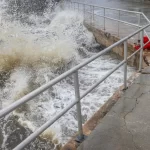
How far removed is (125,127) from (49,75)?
615cm

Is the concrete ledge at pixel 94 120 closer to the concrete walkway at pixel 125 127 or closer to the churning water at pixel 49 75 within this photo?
the concrete walkway at pixel 125 127

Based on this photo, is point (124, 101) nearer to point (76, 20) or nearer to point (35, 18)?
point (76, 20)

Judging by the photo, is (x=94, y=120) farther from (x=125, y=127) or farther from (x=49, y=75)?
(x=49, y=75)

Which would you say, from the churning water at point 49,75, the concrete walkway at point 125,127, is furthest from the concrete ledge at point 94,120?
the churning water at point 49,75

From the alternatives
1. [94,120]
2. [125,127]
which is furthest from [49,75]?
[125,127]

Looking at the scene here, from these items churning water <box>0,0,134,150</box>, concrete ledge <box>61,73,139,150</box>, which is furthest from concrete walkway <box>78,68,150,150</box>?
churning water <box>0,0,134,150</box>

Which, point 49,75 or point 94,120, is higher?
point 94,120

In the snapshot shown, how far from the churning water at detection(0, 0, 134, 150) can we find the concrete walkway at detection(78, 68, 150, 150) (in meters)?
1.86

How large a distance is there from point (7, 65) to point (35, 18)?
12065 mm

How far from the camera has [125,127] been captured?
3.67 metres

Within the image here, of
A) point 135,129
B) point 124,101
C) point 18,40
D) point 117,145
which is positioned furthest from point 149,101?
Answer: point 18,40

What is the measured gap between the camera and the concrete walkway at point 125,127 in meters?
3.30

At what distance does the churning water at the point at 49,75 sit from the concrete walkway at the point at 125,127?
1.86 metres

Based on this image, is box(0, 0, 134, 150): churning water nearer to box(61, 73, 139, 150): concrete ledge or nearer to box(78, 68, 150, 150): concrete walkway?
box(61, 73, 139, 150): concrete ledge
